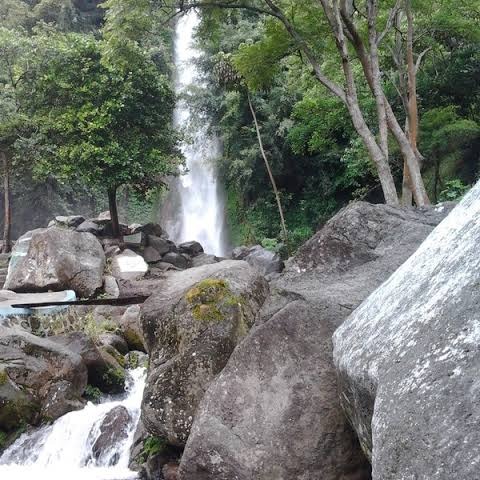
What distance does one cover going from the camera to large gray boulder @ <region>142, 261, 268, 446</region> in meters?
5.21

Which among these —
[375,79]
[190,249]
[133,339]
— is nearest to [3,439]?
[133,339]

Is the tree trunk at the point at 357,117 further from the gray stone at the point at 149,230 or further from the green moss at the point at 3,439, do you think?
the gray stone at the point at 149,230

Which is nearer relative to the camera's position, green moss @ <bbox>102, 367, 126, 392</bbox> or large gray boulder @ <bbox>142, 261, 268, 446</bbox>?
large gray boulder @ <bbox>142, 261, 268, 446</bbox>

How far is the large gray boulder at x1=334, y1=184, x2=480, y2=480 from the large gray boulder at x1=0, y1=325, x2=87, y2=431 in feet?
20.7

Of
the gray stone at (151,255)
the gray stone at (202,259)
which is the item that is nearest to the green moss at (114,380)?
the gray stone at (151,255)

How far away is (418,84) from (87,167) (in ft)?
34.9

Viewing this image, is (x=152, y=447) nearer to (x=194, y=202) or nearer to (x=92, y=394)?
(x=92, y=394)

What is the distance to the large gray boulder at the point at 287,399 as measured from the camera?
382 cm

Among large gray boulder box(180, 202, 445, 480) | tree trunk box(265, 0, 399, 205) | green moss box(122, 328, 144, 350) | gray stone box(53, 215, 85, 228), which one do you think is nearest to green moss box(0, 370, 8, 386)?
green moss box(122, 328, 144, 350)

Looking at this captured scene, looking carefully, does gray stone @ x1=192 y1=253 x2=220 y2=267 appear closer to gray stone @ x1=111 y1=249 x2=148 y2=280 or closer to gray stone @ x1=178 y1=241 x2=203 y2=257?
gray stone @ x1=178 y1=241 x2=203 y2=257

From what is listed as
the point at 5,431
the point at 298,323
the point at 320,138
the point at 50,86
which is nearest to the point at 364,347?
the point at 298,323

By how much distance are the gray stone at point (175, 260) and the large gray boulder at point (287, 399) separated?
14.1 meters

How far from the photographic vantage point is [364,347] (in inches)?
115

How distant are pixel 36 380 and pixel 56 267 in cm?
630
